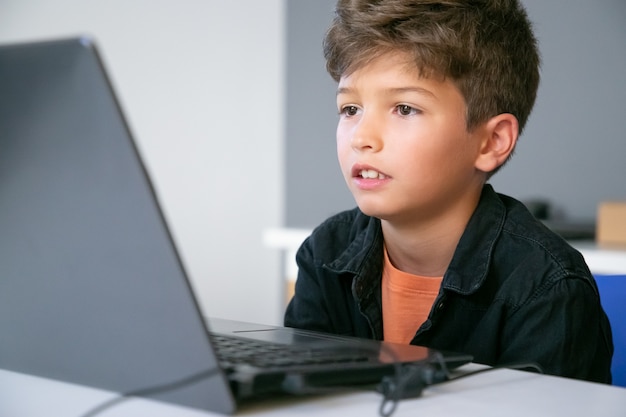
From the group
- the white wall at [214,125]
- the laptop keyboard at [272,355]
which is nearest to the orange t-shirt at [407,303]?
the laptop keyboard at [272,355]

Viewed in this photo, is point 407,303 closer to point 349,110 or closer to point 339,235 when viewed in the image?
point 339,235

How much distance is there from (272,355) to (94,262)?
166 mm

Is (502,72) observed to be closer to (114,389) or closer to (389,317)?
(389,317)

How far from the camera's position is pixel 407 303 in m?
1.21

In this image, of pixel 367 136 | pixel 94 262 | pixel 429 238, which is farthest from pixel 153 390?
pixel 429 238

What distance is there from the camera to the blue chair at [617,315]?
3.62ft

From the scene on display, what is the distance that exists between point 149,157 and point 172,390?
2947mm

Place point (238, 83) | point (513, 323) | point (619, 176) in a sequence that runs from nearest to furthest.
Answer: point (513, 323) → point (619, 176) → point (238, 83)

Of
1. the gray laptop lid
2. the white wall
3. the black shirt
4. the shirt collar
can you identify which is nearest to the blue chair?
the black shirt

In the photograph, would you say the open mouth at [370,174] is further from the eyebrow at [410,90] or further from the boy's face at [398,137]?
the eyebrow at [410,90]

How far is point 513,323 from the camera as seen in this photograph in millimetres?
1043

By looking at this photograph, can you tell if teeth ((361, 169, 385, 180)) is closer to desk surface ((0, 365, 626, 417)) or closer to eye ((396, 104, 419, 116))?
eye ((396, 104, 419, 116))

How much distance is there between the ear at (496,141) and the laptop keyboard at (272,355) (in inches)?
23.9

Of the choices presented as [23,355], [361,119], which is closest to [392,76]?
[361,119]
